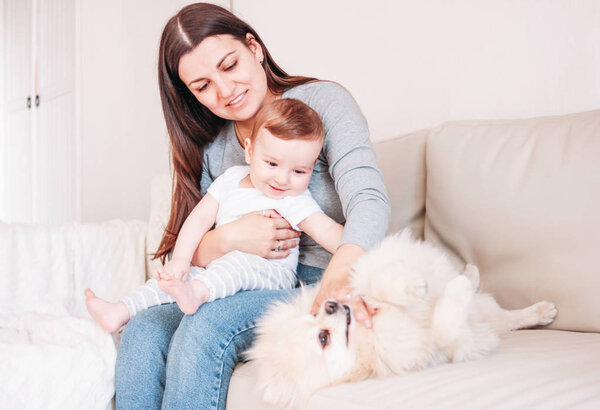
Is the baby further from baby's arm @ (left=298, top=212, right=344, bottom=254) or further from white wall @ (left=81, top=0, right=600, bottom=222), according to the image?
white wall @ (left=81, top=0, right=600, bottom=222)

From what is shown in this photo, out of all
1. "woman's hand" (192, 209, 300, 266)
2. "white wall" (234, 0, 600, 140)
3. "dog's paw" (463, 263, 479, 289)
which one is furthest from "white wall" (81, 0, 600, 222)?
"woman's hand" (192, 209, 300, 266)

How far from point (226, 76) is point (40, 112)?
2.83m

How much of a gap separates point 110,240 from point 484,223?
1.40 meters

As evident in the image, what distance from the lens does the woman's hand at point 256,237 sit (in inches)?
50.7

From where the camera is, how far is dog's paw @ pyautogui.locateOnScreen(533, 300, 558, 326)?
122 cm

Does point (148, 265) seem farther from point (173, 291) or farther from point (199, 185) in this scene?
point (173, 291)

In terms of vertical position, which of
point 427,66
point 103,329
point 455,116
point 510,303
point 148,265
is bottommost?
point 148,265

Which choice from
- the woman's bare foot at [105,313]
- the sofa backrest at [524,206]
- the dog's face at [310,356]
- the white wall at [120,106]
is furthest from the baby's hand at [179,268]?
the white wall at [120,106]

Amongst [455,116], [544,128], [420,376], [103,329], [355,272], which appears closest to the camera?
[420,376]

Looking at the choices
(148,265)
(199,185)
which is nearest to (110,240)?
(148,265)

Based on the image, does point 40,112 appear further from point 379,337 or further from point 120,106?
point 379,337

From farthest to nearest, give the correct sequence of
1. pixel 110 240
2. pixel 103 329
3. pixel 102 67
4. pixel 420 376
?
pixel 102 67, pixel 110 240, pixel 103 329, pixel 420 376

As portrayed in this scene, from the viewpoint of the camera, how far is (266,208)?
1364mm

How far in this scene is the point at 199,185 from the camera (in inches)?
62.1
